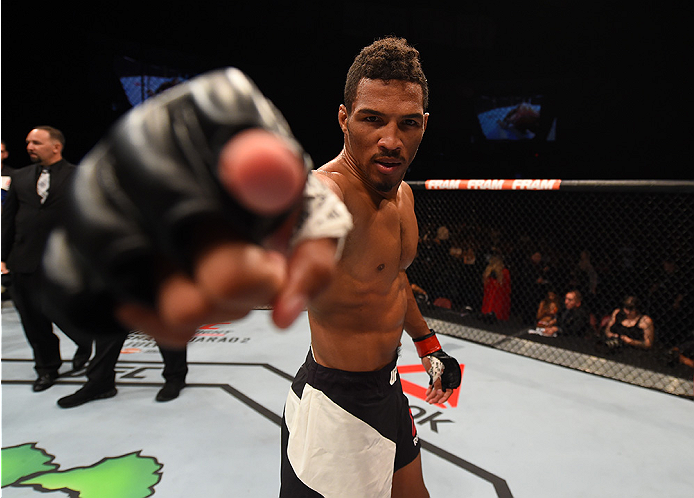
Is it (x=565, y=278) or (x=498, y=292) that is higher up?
(x=565, y=278)

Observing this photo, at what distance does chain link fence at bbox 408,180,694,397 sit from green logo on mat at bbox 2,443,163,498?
8.98 ft

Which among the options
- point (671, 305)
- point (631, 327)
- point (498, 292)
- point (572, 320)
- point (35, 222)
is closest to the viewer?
point (35, 222)

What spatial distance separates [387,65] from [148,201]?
0.88 meters

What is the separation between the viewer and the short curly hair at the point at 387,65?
3.31 feet

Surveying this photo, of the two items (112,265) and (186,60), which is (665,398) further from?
(186,60)

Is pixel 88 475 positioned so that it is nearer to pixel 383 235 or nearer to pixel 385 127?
pixel 383 235

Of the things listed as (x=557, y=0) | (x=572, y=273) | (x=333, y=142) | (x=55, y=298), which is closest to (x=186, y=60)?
(x=333, y=142)

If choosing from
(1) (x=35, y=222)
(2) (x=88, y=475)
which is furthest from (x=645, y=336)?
(1) (x=35, y=222)

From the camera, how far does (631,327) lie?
345 centimetres

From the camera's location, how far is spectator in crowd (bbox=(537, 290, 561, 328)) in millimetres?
4035

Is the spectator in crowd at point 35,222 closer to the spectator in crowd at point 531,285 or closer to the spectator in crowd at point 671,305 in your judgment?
the spectator in crowd at point 531,285

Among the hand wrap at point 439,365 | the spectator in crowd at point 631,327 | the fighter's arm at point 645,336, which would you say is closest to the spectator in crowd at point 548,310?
the spectator in crowd at point 631,327

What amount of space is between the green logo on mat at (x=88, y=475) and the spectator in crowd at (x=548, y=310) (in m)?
3.52

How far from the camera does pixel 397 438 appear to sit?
117 cm
